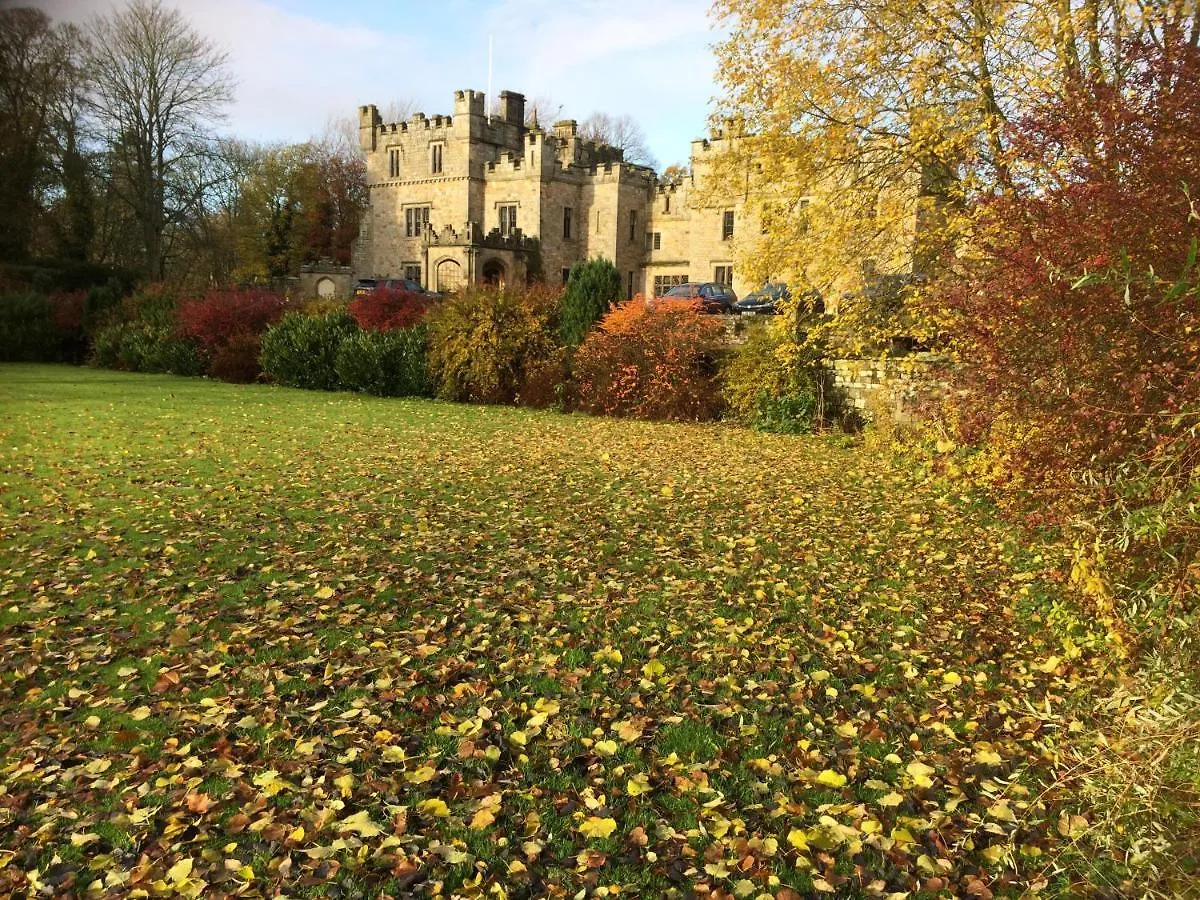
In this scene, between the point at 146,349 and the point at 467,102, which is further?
the point at 467,102

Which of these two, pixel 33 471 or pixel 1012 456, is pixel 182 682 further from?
pixel 33 471

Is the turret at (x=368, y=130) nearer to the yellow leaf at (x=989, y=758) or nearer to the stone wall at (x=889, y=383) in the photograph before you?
the stone wall at (x=889, y=383)

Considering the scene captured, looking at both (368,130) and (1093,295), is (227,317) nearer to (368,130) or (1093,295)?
(1093,295)

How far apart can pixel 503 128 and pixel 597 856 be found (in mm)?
48438

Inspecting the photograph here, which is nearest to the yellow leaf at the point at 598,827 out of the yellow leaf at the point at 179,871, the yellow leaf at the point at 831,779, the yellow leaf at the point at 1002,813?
the yellow leaf at the point at 831,779

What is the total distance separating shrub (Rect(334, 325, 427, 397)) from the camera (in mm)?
20094

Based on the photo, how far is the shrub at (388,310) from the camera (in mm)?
20938

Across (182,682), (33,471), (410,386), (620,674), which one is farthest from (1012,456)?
(410,386)

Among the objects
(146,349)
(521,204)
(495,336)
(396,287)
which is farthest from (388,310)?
(521,204)

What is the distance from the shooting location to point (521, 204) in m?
44.1

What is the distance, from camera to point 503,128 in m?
46.5

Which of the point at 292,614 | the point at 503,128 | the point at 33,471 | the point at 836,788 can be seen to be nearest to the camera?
the point at 836,788

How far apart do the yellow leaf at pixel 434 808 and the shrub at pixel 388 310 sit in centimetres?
1853

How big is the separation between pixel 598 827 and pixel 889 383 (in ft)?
39.7
